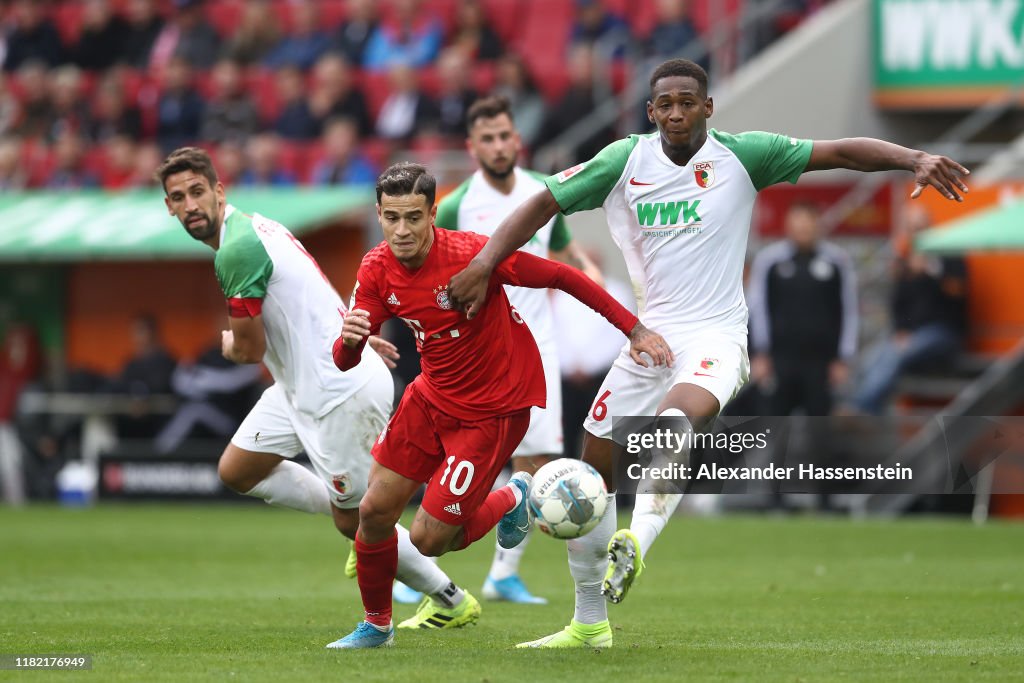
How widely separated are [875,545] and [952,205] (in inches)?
207

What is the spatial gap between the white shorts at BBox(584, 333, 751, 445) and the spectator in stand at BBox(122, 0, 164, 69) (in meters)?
17.1

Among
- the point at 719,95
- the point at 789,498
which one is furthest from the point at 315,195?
the point at 789,498

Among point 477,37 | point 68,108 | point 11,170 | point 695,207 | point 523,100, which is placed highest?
point 477,37

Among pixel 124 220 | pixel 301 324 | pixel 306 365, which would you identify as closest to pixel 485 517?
pixel 306 365

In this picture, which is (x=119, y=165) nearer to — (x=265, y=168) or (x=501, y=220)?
(x=265, y=168)

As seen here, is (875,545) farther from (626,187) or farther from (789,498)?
(626,187)

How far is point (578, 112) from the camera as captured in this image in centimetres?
1859

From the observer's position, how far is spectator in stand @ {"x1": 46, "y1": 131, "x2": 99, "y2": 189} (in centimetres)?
2136

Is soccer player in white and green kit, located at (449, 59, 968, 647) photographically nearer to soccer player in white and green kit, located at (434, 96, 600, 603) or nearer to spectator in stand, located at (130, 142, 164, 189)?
soccer player in white and green kit, located at (434, 96, 600, 603)

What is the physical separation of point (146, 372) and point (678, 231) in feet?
40.0

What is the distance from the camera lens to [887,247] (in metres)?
17.7

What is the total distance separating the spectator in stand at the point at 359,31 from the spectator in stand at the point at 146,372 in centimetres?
495

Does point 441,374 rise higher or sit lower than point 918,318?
lower

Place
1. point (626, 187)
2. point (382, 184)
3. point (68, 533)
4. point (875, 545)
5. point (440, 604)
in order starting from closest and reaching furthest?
point (382, 184) → point (626, 187) → point (440, 604) → point (875, 545) → point (68, 533)
